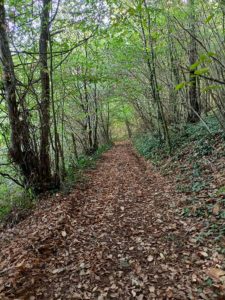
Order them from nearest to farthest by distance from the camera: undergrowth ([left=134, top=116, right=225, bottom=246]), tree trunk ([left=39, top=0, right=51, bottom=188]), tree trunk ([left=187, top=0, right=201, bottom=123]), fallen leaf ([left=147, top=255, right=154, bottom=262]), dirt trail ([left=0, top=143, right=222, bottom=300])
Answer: dirt trail ([left=0, top=143, right=222, bottom=300]) → fallen leaf ([left=147, top=255, right=154, bottom=262]) → undergrowth ([left=134, top=116, right=225, bottom=246]) → tree trunk ([left=39, top=0, right=51, bottom=188]) → tree trunk ([left=187, top=0, right=201, bottom=123])

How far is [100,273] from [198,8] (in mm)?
7243

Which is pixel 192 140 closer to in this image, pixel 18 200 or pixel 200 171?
pixel 200 171

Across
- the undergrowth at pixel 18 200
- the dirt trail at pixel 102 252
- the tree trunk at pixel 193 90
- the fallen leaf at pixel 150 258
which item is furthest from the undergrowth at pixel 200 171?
the undergrowth at pixel 18 200

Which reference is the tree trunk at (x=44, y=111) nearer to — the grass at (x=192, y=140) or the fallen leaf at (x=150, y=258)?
the fallen leaf at (x=150, y=258)

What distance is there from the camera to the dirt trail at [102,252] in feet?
9.18

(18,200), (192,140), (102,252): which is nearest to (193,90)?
(192,140)

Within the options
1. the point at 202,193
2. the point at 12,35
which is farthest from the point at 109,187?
the point at 12,35

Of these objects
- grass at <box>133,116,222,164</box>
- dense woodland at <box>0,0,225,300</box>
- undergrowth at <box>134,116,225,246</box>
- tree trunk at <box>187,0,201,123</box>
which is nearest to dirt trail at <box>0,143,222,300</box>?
dense woodland at <box>0,0,225,300</box>

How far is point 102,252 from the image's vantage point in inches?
140

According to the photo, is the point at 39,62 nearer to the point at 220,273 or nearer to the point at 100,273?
the point at 100,273

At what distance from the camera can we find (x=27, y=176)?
631cm

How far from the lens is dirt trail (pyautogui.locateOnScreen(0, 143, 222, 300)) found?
2797 millimetres

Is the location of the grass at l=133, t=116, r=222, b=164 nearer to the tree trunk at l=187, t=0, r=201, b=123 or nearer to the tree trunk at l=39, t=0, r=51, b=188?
the tree trunk at l=187, t=0, r=201, b=123

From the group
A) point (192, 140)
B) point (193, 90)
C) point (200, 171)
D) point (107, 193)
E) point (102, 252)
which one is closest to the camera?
point (102, 252)
